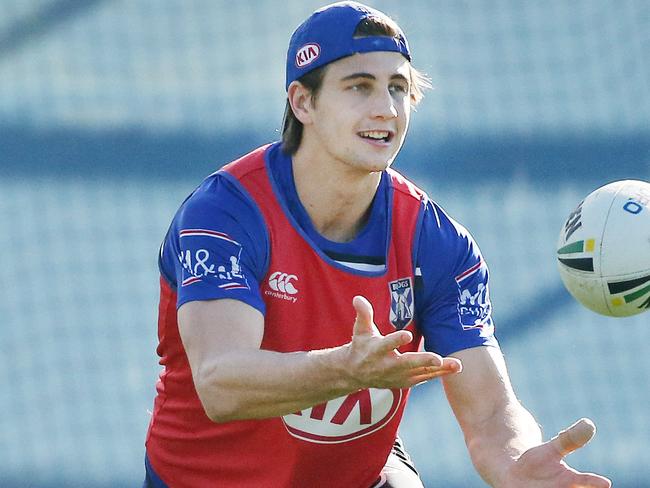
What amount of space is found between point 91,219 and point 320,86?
2.83m

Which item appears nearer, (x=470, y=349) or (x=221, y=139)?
(x=470, y=349)

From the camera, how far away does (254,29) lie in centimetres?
683

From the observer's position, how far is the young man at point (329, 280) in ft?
12.0

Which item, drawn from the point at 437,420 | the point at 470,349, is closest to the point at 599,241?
the point at 470,349

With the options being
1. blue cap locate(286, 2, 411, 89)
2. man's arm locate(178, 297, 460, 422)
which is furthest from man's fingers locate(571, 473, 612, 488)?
blue cap locate(286, 2, 411, 89)

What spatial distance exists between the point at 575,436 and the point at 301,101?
1332 millimetres

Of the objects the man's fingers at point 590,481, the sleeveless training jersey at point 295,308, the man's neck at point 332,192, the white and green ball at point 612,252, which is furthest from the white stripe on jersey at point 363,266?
the man's fingers at point 590,481

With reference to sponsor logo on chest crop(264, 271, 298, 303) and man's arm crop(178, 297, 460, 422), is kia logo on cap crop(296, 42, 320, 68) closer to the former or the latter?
sponsor logo on chest crop(264, 271, 298, 303)

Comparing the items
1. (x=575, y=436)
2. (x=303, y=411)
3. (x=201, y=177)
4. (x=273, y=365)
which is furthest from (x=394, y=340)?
(x=201, y=177)

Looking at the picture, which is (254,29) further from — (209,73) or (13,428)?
(13,428)

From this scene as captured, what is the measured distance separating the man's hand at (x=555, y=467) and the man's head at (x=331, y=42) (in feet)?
3.88

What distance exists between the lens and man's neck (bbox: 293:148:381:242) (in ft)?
12.5

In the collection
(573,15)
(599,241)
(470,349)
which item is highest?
(573,15)

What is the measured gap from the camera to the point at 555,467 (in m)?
3.41
